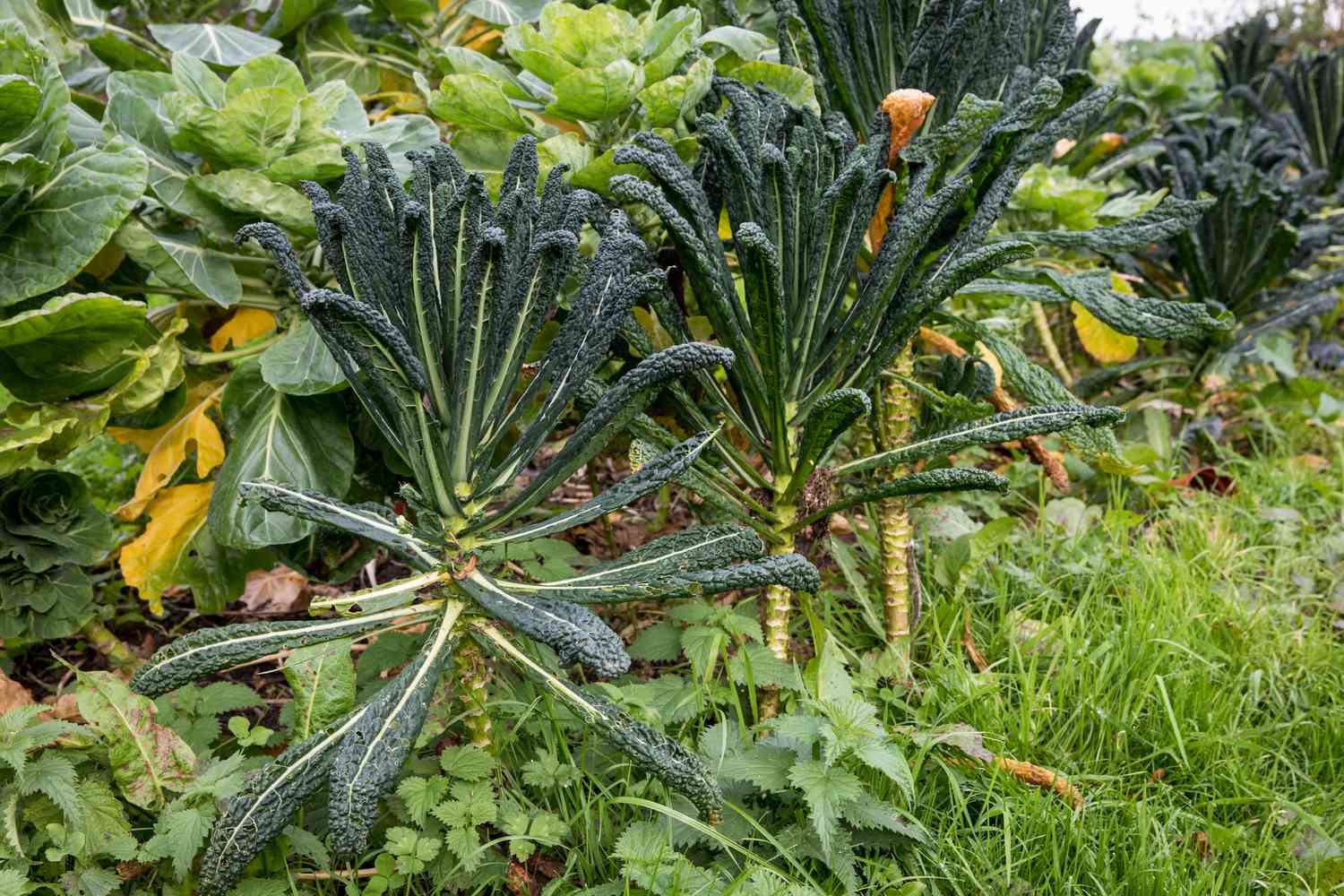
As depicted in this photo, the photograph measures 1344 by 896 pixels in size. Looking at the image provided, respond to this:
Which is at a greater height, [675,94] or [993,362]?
[675,94]

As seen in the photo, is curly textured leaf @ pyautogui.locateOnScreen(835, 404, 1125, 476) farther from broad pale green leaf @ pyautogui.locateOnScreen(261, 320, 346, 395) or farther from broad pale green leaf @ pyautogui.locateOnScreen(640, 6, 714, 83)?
broad pale green leaf @ pyautogui.locateOnScreen(261, 320, 346, 395)

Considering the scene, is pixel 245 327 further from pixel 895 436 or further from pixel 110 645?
pixel 895 436

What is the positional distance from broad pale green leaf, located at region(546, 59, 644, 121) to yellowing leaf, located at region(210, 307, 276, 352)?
2.38ft

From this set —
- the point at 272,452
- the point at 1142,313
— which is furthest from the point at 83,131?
the point at 1142,313

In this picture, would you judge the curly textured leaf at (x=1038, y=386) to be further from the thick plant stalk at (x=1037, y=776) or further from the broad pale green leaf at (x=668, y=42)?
the broad pale green leaf at (x=668, y=42)

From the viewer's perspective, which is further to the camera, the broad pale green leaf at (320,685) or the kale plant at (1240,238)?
the kale plant at (1240,238)

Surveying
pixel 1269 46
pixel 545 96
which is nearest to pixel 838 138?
pixel 545 96

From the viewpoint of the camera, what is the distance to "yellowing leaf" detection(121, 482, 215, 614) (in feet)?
6.00

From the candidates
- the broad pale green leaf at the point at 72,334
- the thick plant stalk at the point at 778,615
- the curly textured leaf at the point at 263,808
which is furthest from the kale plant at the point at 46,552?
the thick plant stalk at the point at 778,615

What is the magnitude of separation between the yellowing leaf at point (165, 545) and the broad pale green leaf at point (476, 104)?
0.84m

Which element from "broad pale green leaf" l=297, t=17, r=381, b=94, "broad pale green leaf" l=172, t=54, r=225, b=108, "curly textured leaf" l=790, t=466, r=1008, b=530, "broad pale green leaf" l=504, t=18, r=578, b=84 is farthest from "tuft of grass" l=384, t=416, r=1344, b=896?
A: "broad pale green leaf" l=297, t=17, r=381, b=94

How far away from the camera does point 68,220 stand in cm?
155

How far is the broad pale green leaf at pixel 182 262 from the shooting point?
1.66 m

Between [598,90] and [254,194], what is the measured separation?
1.97 ft
